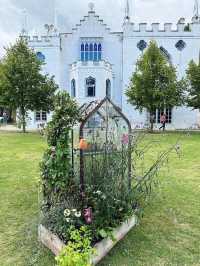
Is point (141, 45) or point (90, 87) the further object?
point (141, 45)

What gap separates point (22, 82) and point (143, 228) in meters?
18.9

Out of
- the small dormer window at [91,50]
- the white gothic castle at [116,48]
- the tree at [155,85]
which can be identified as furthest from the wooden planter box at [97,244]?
the small dormer window at [91,50]

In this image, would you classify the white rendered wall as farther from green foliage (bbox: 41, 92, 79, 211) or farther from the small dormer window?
green foliage (bbox: 41, 92, 79, 211)

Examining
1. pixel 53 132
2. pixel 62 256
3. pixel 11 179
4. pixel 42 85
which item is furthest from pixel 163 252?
pixel 42 85

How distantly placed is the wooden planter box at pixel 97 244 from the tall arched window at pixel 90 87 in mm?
25569

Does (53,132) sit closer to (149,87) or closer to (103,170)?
(103,170)

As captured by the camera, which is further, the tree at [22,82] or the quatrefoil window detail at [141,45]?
the quatrefoil window detail at [141,45]

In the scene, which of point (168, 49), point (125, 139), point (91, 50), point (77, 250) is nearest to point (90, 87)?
point (91, 50)

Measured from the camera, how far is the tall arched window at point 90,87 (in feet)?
99.1

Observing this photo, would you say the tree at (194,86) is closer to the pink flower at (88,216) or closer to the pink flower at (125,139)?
the pink flower at (125,139)

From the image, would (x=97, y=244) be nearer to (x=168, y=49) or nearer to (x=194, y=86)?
(x=194, y=86)

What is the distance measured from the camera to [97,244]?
4.42m

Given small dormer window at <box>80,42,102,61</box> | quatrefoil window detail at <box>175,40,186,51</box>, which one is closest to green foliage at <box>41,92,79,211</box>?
small dormer window at <box>80,42,102,61</box>

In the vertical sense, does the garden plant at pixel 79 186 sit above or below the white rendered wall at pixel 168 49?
below
